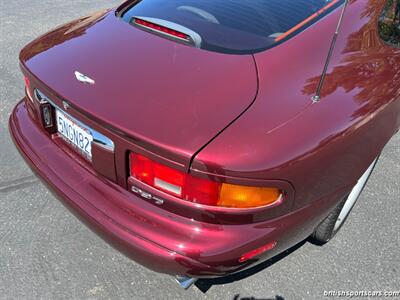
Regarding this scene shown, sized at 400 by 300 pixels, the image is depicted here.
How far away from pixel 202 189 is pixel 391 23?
1.56 m

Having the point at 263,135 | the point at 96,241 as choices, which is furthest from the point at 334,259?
the point at 96,241

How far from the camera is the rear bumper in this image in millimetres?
1604

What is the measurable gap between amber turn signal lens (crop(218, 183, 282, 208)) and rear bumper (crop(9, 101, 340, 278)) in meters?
0.10

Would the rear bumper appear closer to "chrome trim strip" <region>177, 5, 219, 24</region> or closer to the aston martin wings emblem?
the aston martin wings emblem

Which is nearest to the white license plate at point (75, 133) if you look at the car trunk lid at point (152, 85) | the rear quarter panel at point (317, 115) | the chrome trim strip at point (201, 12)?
the car trunk lid at point (152, 85)

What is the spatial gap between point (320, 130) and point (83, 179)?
109 centimetres

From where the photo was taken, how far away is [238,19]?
210 cm

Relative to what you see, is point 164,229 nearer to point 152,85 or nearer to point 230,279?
point 152,85

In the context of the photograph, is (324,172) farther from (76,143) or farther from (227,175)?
(76,143)

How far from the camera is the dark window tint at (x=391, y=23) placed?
2223 mm

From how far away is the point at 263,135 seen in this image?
1.55 metres

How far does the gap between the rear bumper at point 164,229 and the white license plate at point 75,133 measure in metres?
0.09

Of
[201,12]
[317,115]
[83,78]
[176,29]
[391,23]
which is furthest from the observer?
[391,23]

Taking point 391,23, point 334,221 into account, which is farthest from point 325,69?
point 334,221
